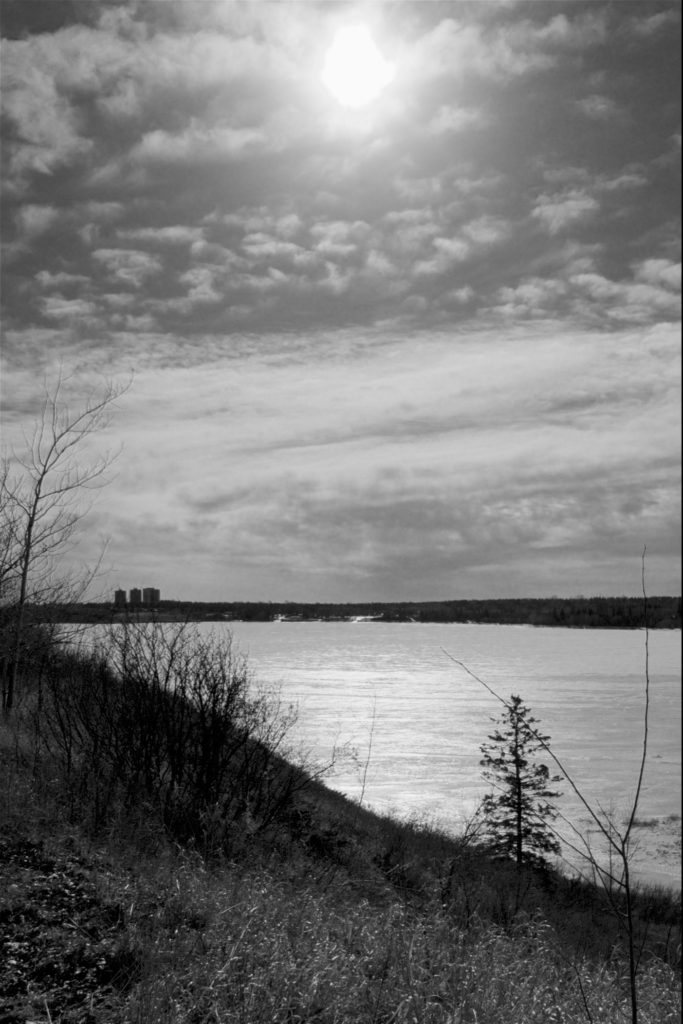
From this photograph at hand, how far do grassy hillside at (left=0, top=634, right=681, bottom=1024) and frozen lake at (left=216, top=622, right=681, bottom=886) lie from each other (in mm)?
2950

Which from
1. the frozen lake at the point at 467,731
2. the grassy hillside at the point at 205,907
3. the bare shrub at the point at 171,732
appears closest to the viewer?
the grassy hillside at the point at 205,907

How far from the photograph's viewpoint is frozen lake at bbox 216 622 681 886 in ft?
111

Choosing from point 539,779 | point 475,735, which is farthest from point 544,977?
point 475,735

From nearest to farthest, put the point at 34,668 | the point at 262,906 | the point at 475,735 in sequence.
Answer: the point at 262,906 < the point at 34,668 < the point at 475,735

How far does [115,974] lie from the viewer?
6145 mm

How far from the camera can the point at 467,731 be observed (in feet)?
175

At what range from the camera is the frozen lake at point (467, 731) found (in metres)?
33.8

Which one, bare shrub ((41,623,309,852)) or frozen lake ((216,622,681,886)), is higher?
bare shrub ((41,623,309,852))

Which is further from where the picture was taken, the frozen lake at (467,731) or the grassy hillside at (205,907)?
the frozen lake at (467,731)

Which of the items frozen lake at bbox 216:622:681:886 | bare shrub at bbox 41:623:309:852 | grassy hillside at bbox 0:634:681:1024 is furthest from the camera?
frozen lake at bbox 216:622:681:886

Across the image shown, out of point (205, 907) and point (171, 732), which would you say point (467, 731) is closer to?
point (171, 732)

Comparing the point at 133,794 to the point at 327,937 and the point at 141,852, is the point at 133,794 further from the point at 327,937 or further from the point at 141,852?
the point at 327,937

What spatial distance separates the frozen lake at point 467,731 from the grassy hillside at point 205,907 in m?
2.95

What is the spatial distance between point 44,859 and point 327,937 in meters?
3.12
